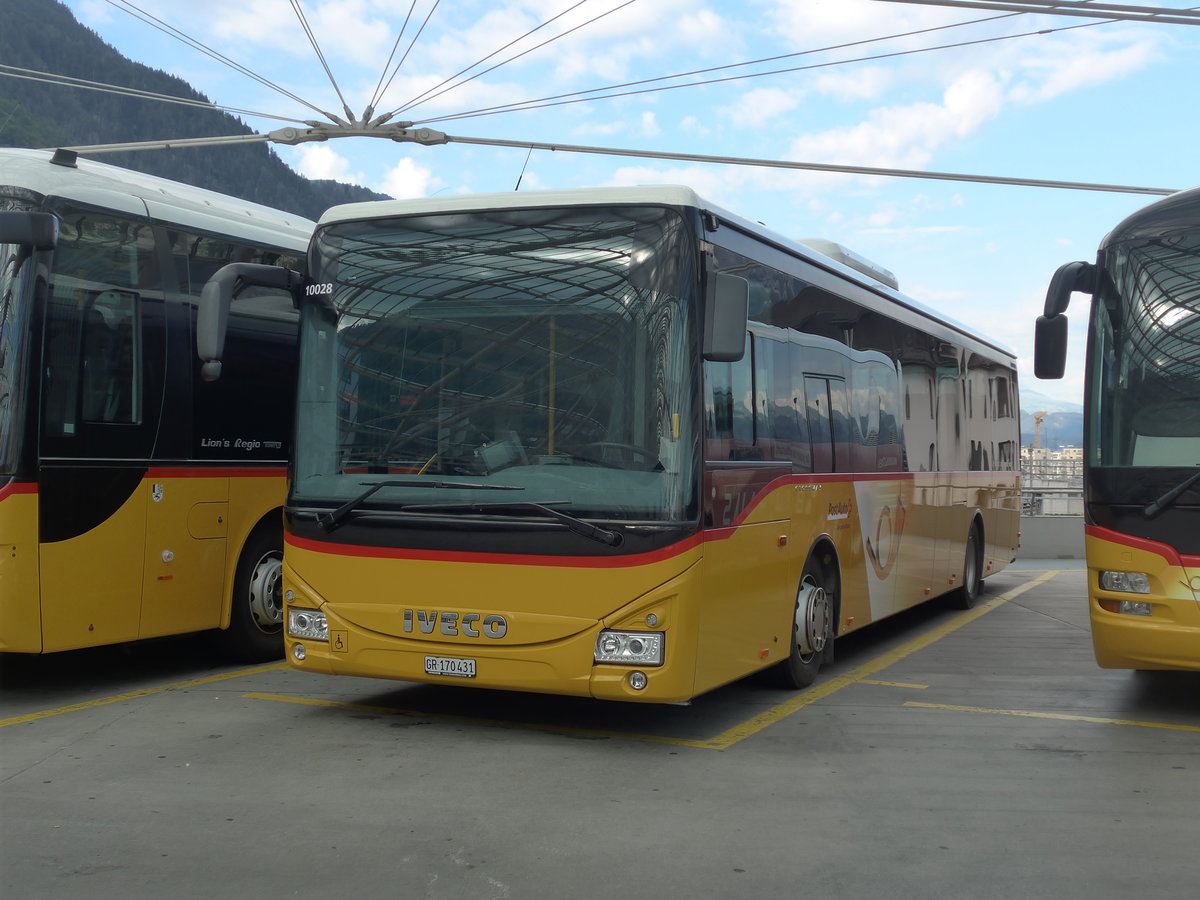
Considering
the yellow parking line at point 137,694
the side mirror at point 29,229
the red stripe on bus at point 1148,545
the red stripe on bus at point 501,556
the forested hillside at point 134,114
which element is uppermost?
the forested hillside at point 134,114

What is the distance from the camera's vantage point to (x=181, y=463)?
9.49 m

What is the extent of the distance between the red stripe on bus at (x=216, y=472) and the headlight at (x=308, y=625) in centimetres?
165

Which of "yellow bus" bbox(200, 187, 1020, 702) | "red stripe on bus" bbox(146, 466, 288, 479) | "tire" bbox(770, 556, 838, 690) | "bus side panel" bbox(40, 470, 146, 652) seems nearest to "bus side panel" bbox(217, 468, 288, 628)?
"red stripe on bus" bbox(146, 466, 288, 479)

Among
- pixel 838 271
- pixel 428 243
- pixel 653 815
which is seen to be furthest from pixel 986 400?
pixel 653 815

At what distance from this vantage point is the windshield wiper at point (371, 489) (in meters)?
7.45

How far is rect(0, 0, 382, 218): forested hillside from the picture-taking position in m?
150

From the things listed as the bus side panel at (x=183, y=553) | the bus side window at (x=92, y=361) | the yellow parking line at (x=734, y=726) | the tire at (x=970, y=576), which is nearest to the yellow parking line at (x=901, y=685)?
the yellow parking line at (x=734, y=726)

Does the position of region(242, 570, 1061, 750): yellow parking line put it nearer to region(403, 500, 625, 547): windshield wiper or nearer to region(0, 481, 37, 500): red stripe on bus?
region(403, 500, 625, 547): windshield wiper

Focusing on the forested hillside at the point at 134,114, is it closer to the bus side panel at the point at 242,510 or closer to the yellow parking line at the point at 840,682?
the yellow parking line at the point at 840,682

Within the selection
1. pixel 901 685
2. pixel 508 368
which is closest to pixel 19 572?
pixel 508 368

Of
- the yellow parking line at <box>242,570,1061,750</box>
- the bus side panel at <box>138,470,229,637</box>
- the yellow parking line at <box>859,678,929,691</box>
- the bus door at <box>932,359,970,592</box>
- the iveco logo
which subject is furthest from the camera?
the bus door at <box>932,359,970,592</box>

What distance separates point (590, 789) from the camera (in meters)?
6.57

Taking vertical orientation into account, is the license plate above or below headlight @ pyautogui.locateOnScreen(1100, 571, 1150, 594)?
below

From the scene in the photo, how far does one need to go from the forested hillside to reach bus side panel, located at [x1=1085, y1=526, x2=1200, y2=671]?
148003 millimetres
